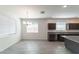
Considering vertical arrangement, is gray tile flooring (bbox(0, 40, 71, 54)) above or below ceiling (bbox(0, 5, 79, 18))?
below

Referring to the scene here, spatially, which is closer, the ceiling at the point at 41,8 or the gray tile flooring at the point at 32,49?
the ceiling at the point at 41,8

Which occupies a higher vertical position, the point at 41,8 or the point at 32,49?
the point at 41,8

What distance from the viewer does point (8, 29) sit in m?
4.14

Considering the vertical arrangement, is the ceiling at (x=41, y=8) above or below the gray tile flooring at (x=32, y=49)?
above

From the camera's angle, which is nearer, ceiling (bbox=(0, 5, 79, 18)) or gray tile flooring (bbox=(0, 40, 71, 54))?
ceiling (bbox=(0, 5, 79, 18))

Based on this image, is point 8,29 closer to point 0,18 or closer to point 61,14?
point 0,18
